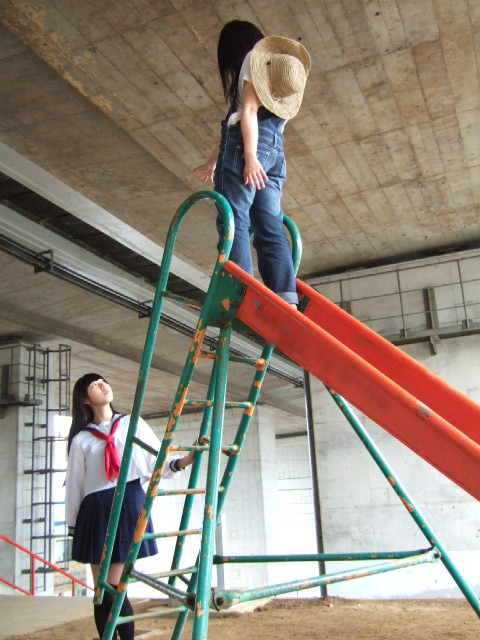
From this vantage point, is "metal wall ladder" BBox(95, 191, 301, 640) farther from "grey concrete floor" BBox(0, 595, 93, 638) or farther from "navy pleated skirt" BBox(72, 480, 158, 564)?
"grey concrete floor" BBox(0, 595, 93, 638)

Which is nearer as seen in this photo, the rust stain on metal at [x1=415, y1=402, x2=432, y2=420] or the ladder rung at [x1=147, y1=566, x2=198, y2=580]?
the rust stain on metal at [x1=415, y1=402, x2=432, y2=420]

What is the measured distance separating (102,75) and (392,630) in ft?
19.1

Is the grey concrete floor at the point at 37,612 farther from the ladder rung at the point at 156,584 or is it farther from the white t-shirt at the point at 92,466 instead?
the ladder rung at the point at 156,584

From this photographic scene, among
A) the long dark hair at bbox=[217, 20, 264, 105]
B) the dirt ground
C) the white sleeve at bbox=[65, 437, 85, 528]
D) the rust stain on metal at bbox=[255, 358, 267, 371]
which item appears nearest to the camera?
the rust stain on metal at bbox=[255, 358, 267, 371]

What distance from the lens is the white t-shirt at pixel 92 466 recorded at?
3.21 meters

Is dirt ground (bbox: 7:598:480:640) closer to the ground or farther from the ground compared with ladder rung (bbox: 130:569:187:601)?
closer to the ground

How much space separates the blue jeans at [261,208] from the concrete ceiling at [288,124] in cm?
274

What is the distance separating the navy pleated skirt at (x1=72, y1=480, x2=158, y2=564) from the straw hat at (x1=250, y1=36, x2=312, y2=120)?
6.92ft

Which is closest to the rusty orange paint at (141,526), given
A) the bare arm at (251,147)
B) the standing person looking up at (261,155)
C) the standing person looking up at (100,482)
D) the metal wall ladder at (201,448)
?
the metal wall ladder at (201,448)

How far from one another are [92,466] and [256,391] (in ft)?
3.99

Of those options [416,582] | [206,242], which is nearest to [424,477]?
[416,582]

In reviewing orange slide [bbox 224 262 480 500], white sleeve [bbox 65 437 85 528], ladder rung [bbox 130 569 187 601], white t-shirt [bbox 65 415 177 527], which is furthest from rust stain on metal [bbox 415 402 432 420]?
white sleeve [bbox 65 437 85 528]

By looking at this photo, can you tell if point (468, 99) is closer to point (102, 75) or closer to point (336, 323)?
point (102, 75)

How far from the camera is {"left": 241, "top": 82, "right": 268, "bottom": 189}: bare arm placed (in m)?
2.39
